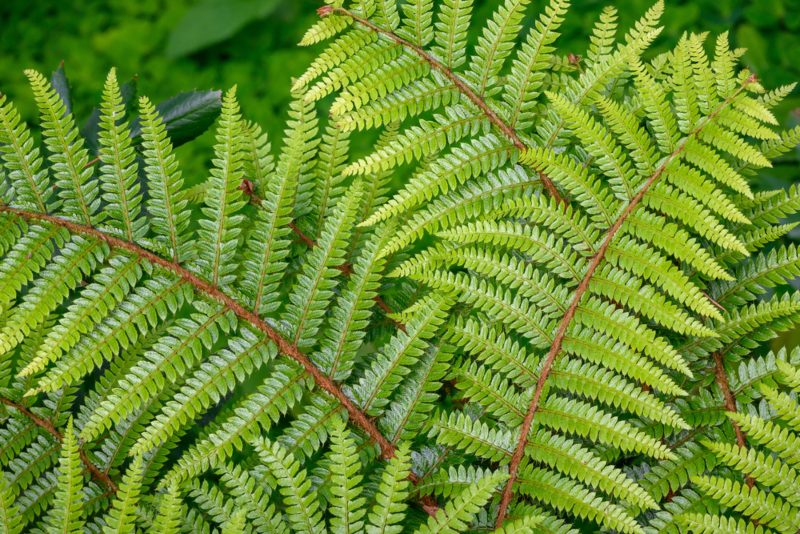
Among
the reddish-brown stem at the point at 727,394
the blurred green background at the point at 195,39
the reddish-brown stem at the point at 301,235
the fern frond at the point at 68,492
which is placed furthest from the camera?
the blurred green background at the point at 195,39

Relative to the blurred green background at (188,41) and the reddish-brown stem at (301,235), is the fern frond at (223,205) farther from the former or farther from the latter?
the blurred green background at (188,41)

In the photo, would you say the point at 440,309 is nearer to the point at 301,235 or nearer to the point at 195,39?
the point at 301,235

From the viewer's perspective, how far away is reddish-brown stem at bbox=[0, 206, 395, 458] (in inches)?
46.2

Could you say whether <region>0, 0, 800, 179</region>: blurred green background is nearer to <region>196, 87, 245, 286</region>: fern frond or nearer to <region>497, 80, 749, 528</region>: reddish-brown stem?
<region>497, 80, 749, 528</region>: reddish-brown stem

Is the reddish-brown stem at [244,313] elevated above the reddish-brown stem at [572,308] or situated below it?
below

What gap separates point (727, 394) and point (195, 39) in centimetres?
284

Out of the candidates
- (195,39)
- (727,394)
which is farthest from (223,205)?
(195,39)

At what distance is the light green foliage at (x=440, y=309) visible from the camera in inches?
43.4

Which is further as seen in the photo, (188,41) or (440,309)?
(188,41)

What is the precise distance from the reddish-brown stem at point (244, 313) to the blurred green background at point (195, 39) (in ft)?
6.70

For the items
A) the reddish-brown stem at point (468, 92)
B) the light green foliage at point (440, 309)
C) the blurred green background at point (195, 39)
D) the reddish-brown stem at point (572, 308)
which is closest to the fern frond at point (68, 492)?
the light green foliage at point (440, 309)

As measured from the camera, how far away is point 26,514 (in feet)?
3.97

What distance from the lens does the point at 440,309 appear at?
45.3 inches

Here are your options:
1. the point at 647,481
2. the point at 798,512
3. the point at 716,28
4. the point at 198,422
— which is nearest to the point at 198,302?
the point at 198,422
